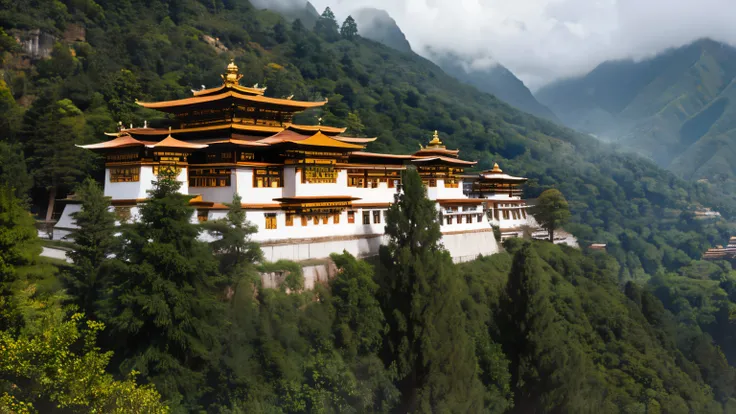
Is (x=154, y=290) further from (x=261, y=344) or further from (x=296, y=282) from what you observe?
(x=296, y=282)

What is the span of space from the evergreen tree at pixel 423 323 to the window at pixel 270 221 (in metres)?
4.52

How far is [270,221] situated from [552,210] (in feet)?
82.0

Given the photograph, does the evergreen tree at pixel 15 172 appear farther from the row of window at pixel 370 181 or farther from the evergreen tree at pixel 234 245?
the row of window at pixel 370 181

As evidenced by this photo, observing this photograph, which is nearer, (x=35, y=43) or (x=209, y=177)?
(x=209, y=177)

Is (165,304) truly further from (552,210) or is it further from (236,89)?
(552,210)

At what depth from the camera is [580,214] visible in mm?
84000

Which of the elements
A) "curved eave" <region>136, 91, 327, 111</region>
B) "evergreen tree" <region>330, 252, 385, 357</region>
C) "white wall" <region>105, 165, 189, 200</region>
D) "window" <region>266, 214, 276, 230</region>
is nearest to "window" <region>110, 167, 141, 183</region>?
"white wall" <region>105, 165, 189, 200</region>

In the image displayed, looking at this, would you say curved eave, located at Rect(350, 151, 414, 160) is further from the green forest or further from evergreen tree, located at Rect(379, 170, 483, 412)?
evergreen tree, located at Rect(379, 170, 483, 412)

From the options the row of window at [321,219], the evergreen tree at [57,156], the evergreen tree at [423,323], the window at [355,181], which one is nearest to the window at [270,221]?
the row of window at [321,219]

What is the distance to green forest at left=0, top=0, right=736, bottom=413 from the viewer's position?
56.2 ft

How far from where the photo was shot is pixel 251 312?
20.5 meters

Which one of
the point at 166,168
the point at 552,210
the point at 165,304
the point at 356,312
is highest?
the point at 166,168

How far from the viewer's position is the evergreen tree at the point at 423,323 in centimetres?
2134

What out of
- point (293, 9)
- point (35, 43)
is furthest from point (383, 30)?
point (35, 43)
